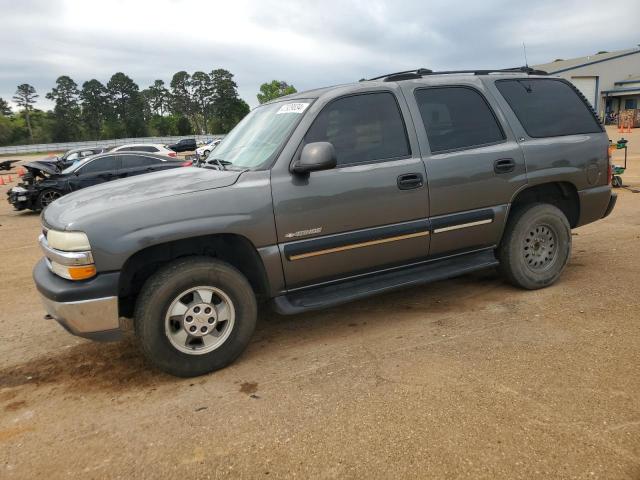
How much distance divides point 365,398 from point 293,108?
2.28 meters

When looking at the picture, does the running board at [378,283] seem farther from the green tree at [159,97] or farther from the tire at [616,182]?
the green tree at [159,97]

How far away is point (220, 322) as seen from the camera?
3352 millimetres

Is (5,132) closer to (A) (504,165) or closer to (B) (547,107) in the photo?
(B) (547,107)

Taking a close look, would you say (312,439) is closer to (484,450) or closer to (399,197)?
(484,450)

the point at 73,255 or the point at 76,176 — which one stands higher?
the point at 76,176

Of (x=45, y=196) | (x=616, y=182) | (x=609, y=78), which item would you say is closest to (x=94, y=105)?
(x=609, y=78)

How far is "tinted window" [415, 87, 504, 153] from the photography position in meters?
3.98

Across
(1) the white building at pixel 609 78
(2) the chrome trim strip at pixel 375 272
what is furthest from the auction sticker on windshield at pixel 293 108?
(1) the white building at pixel 609 78

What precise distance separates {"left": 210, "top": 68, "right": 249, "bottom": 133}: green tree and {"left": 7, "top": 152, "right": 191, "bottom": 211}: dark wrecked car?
87810 mm

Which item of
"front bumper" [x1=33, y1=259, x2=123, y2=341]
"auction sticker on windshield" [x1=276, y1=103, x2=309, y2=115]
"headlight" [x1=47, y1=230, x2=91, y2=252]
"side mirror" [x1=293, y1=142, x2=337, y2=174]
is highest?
"auction sticker on windshield" [x1=276, y1=103, x2=309, y2=115]

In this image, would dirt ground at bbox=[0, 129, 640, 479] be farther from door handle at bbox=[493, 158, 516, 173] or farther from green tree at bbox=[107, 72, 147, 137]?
green tree at bbox=[107, 72, 147, 137]

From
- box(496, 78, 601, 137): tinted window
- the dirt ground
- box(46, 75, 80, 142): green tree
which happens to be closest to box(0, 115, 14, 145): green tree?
box(46, 75, 80, 142): green tree

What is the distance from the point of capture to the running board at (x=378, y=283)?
351 centimetres

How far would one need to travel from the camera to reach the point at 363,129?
3.75m
